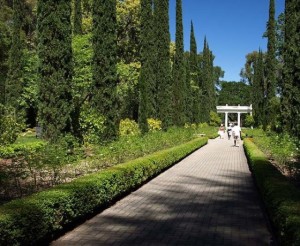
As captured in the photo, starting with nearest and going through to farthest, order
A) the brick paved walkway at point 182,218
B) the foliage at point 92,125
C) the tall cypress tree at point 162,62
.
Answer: the brick paved walkway at point 182,218 < the foliage at point 92,125 < the tall cypress tree at point 162,62

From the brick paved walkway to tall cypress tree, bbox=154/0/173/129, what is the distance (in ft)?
56.1

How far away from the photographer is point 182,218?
26.0 feet

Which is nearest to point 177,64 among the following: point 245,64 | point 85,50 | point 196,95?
point 85,50

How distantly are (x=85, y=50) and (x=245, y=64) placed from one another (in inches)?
3029

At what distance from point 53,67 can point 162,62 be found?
651 inches

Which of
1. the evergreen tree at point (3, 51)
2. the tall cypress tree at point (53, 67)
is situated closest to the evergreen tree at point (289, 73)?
the tall cypress tree at point (53, 67)

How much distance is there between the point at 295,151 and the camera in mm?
13672

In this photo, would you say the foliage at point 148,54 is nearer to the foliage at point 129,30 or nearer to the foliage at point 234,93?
the foliage at point 129,30

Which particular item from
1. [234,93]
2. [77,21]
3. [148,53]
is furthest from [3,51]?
[234,93]

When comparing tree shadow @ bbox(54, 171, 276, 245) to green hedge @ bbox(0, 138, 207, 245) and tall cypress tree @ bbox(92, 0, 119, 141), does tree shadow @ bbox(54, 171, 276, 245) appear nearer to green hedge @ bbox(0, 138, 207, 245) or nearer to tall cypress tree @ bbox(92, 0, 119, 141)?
green hedge @ bbox(0, 138, 207, 245)

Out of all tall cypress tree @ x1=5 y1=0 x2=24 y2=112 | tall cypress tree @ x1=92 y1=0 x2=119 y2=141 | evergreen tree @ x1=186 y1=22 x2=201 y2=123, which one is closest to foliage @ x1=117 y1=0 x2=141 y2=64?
evergreen tree @ x1=186 y1=22 x2=201 y2=123

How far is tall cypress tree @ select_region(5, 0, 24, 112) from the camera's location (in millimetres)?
32031

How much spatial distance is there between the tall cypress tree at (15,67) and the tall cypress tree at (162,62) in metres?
10.8

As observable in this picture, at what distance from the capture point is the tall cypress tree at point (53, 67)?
14.4 metres
